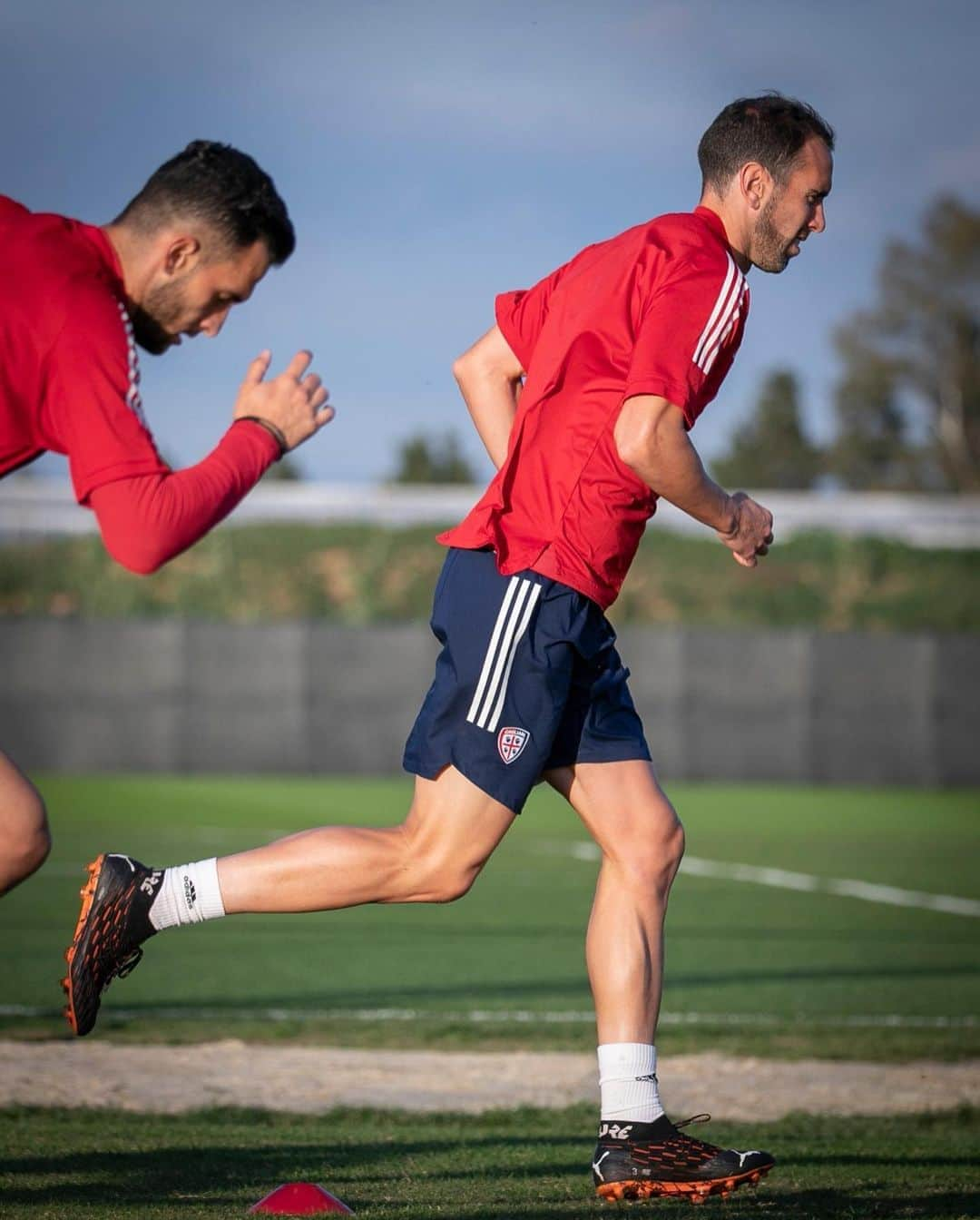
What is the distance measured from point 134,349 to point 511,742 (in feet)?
4.10

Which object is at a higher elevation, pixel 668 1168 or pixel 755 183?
pixel 755 183

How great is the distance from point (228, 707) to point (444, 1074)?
690 inches

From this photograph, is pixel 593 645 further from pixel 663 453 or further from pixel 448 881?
pixel 448 881

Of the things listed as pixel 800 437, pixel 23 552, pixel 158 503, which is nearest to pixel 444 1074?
pixel 158 503

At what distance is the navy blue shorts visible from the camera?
4.25 m

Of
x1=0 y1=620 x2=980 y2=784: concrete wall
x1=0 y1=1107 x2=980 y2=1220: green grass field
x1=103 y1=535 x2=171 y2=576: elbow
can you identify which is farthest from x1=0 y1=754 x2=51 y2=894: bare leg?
x1=0 y1=620 x2=980 y2=784: concrete wall

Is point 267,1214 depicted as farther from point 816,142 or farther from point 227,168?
point 816,142

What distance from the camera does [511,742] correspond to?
4.24 m

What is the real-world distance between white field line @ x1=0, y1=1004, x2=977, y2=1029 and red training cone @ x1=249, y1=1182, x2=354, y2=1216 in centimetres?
323

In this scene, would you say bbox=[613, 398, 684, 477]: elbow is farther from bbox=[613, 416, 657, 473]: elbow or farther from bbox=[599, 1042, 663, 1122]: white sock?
bbox=[599, 1042, 663, 1122]: white sock

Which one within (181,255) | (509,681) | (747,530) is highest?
(181,255)

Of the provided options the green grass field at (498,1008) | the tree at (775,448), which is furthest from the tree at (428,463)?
the green grass field at (498,1008)

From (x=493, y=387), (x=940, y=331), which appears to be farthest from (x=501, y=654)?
(x=940, y=331)

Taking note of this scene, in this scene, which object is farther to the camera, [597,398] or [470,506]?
[470,506]
